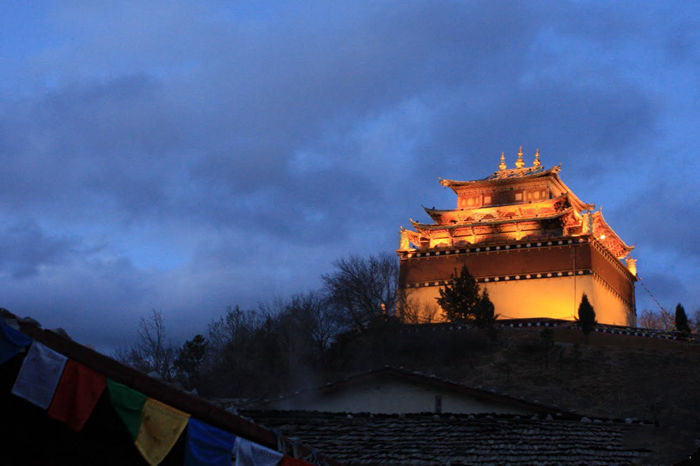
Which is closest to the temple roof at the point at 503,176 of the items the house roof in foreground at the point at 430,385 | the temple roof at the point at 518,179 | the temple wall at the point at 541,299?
the temple roof at the point at 518,179

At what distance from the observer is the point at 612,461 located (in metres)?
13.8

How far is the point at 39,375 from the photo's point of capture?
264 inches

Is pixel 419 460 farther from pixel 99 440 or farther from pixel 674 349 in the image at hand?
pixel 674 349

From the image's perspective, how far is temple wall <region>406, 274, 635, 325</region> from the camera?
5038 centimetres

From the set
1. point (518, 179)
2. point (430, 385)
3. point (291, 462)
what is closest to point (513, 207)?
point (518, 179)

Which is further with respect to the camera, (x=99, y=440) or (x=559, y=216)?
(x=559, y=216)

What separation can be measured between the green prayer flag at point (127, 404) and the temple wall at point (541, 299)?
45143 millimetres

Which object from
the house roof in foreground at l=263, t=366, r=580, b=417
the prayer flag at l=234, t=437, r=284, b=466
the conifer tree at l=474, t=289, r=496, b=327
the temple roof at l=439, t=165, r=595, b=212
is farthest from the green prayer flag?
the temple roof at l=439, t=165, r=595, b=212

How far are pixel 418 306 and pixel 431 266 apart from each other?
3070mm

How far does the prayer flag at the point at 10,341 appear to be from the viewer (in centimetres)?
643

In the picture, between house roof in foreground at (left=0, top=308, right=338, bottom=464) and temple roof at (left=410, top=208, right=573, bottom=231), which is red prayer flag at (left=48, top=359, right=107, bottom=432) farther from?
temple roof at (left=410, top=208, right=573, bottom=231)

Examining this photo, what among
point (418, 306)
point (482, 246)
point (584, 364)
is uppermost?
point (482, 246)

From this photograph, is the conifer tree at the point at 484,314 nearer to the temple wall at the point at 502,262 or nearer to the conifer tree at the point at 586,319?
the conifer tree at the point at 586,319

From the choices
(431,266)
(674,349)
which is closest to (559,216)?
(431,266)
